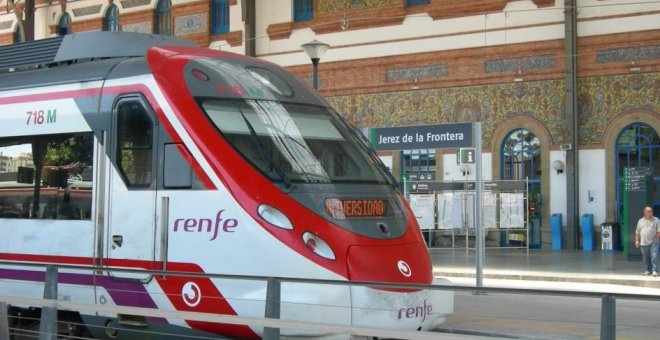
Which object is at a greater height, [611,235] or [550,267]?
[611,235]

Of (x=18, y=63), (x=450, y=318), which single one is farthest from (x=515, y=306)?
(x=18, y=63)

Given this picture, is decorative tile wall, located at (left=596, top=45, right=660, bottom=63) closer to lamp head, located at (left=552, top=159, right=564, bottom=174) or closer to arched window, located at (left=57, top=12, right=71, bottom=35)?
lamp head, located at (left=552, top=159, right=564, bottom=174)

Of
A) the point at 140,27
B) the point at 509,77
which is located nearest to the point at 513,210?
the point at 509,77

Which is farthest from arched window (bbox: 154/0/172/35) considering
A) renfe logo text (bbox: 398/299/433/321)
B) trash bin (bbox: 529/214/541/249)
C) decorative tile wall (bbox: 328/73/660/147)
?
renfe logo text (bbox: 398/299/433/321)

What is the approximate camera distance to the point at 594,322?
5.49 m

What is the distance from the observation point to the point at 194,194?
27.5ft

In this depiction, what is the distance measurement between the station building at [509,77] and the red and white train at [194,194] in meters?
13.5

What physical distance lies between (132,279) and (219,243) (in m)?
1.02

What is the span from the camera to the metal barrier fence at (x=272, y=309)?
527cm

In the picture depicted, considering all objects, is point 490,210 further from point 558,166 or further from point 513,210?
point 558,166

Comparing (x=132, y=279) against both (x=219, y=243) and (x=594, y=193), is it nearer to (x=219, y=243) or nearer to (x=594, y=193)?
(x=219, y=243)

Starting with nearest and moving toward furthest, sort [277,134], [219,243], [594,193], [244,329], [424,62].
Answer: [244,329] < [219,243] < [277,134] < [594,193] < [424,62]

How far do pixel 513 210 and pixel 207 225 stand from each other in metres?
17.9

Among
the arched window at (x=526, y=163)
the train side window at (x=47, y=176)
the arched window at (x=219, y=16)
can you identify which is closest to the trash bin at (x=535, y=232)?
the arched window at (x=526, y=163)
